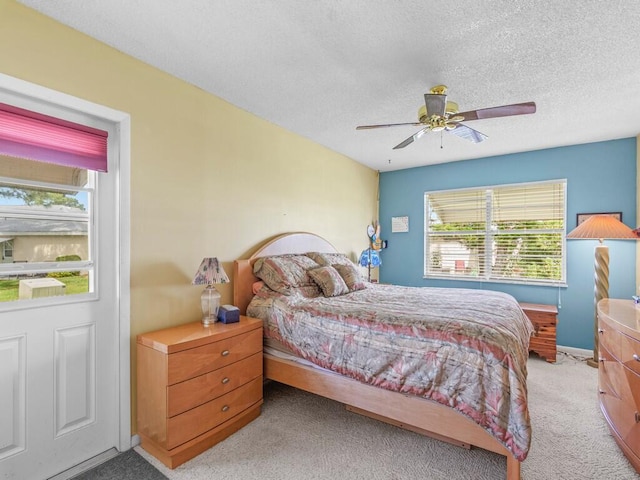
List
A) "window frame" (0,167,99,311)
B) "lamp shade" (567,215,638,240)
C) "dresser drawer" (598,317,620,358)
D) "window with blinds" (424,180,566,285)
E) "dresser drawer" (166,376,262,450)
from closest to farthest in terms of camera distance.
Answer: "window frame" (0,167,99,311) < "dresser drawer" (166,376,262,450) < "dresser drawer" (598,317,620,358) < "lamp shade" (567,215,638,240) < "window with blinds" (424,180,566,285)

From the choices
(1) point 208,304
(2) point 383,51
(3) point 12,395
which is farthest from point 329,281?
(3) point 12,395

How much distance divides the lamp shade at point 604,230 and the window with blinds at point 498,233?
68 cm

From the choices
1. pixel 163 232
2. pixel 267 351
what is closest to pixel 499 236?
pixel 267 351

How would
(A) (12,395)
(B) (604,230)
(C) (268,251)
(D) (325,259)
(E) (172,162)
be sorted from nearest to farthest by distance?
1. (A) (12,395)
2. (E) (172,162)
3. (C) (268,251)
4. (B) (604,230)
5. (D) (325,259)

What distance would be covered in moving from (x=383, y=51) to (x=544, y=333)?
3433 mm

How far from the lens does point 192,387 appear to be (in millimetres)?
2008

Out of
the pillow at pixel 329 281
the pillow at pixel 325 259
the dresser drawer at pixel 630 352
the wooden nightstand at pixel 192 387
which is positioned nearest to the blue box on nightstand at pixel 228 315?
the wooden nightstand at pixel 192 387

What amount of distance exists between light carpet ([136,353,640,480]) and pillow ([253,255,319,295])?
984mm

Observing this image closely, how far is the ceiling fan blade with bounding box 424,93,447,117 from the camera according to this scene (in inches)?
87.2

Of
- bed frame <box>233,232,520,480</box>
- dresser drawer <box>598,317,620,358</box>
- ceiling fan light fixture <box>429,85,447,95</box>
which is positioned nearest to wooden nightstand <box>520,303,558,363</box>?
dresser drawer <box>598,317,620,358</box>

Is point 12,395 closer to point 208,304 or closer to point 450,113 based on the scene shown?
point 208,304

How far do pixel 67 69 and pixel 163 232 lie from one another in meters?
1.10

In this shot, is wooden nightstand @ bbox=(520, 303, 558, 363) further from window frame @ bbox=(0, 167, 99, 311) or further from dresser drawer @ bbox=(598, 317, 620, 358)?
window frame @ bbox=(0, 167, 99, 311)

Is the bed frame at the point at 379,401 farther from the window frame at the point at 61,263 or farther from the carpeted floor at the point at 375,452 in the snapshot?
the window frame at the point at 61,263
